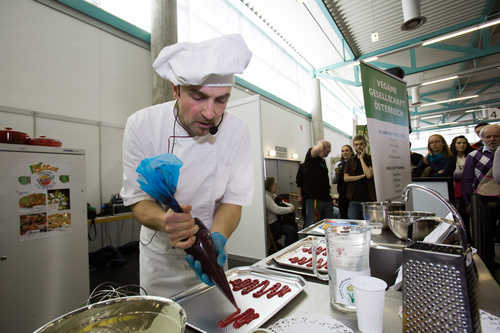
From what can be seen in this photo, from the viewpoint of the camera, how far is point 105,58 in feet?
12.1

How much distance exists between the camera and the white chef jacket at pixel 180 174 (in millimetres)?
1125

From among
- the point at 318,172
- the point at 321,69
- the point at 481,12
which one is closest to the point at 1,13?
the point at 318,172

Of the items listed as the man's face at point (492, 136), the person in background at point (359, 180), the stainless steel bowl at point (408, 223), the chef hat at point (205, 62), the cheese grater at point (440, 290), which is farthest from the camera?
the person in background at point (359, 180)

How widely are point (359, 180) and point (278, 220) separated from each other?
125cm

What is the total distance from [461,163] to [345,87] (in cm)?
881

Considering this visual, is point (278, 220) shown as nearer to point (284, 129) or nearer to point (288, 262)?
point (288, 262)

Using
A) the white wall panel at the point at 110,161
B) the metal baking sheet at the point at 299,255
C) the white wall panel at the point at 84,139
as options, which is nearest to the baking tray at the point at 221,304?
the metal baking sheet at the point at 299,255

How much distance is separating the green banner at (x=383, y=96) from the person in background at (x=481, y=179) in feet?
3.57

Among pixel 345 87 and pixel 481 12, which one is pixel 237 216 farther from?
pixel 345 87

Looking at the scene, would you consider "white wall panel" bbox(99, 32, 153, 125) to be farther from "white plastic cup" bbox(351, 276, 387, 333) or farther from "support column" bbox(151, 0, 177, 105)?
"white plastic cup" bbox(351, 276, 387, 333)

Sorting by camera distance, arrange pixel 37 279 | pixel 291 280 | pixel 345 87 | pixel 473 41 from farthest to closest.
Answer: pixel 345 87 < pixel 473 41 < pixel 37 279 < pixel 291 280

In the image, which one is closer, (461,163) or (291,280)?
(291,280)

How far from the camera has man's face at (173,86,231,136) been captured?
94 cm

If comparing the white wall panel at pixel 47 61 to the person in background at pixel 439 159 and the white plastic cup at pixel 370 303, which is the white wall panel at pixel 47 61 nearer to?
the white plastic cup at pixel 370 303
